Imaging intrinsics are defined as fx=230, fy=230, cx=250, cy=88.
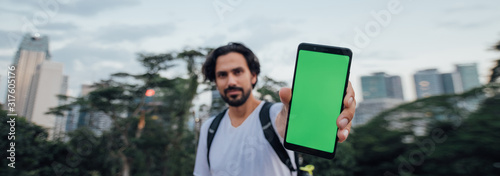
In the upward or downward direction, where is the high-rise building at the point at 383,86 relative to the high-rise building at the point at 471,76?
upward

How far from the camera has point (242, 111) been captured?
1.91 m

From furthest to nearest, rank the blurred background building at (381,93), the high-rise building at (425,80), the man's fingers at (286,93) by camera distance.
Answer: the blurred background building at (381,93) < the high-rise building at (425,80) < the man's fingers at (286,93)

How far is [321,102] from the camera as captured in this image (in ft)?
3.90

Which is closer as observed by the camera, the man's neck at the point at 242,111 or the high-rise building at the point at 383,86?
the man's neck at the point at 242,111

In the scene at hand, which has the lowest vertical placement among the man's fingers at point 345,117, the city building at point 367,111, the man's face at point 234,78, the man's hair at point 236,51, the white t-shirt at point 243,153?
the city building at point 367,111

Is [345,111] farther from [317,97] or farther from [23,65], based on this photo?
[23,65]

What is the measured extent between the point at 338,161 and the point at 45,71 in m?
16.7

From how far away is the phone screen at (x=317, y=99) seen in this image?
1.14 metres

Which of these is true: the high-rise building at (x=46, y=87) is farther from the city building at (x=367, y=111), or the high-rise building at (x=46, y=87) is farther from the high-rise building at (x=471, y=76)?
the high-rise building at (x=471, y=76)

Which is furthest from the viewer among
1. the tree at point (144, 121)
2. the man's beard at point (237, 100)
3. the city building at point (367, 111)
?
the tree at point (144, 121)

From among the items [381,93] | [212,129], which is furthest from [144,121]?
[381,93]

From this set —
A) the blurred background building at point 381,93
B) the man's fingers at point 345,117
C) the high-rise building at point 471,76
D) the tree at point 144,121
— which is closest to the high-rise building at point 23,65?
the tree at point 144,121

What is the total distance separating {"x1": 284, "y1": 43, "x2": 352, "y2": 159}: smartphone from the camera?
1.14m

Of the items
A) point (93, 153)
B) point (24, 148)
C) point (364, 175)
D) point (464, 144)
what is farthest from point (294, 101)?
point (93, 153)
